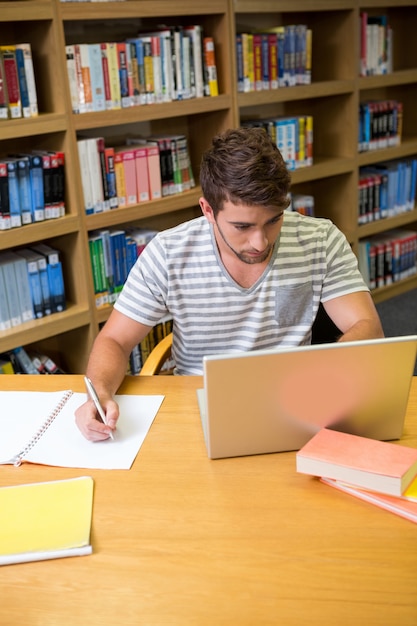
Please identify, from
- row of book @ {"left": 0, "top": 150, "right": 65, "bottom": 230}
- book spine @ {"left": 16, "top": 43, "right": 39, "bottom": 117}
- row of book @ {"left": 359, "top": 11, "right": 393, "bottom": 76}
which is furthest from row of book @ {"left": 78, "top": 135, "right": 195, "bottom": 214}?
row of book @ {"left": 359, "top": 11, "right": 393, "bottom": 76}

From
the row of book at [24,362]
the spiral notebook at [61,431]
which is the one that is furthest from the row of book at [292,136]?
the spiral notebook at [61,431]

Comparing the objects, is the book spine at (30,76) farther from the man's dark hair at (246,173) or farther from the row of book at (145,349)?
the man's dark hair at (246,173)

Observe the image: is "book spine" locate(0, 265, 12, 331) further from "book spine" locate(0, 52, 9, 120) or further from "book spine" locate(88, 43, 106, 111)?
"book spine" locate(88, 43, 106, 111)

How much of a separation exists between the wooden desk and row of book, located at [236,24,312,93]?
7.78 ft

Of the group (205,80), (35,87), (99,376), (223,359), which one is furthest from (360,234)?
(223,359)

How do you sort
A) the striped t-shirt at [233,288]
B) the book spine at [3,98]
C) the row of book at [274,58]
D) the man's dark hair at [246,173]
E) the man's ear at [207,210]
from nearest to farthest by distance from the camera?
the man's dark hair at [246,173] < the man's ear at [207,210] < the striped t-shirt at [233,288] < the book spine at [3,98] < the row of book at [274,58]

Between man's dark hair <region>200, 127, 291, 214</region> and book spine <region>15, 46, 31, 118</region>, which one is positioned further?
book spine <region>15, 46, 31, 118</region>

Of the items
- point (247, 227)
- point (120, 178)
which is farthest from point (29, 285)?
point (247, 227)

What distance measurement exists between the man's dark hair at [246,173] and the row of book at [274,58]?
1.80 meters

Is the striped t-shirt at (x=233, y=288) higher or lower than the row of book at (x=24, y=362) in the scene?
higher

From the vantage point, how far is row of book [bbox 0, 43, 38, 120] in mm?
2582

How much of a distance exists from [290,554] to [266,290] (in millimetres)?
822

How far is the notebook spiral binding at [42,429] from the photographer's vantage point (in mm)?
1380

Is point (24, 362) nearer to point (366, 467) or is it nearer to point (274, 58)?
point (274, 58)
